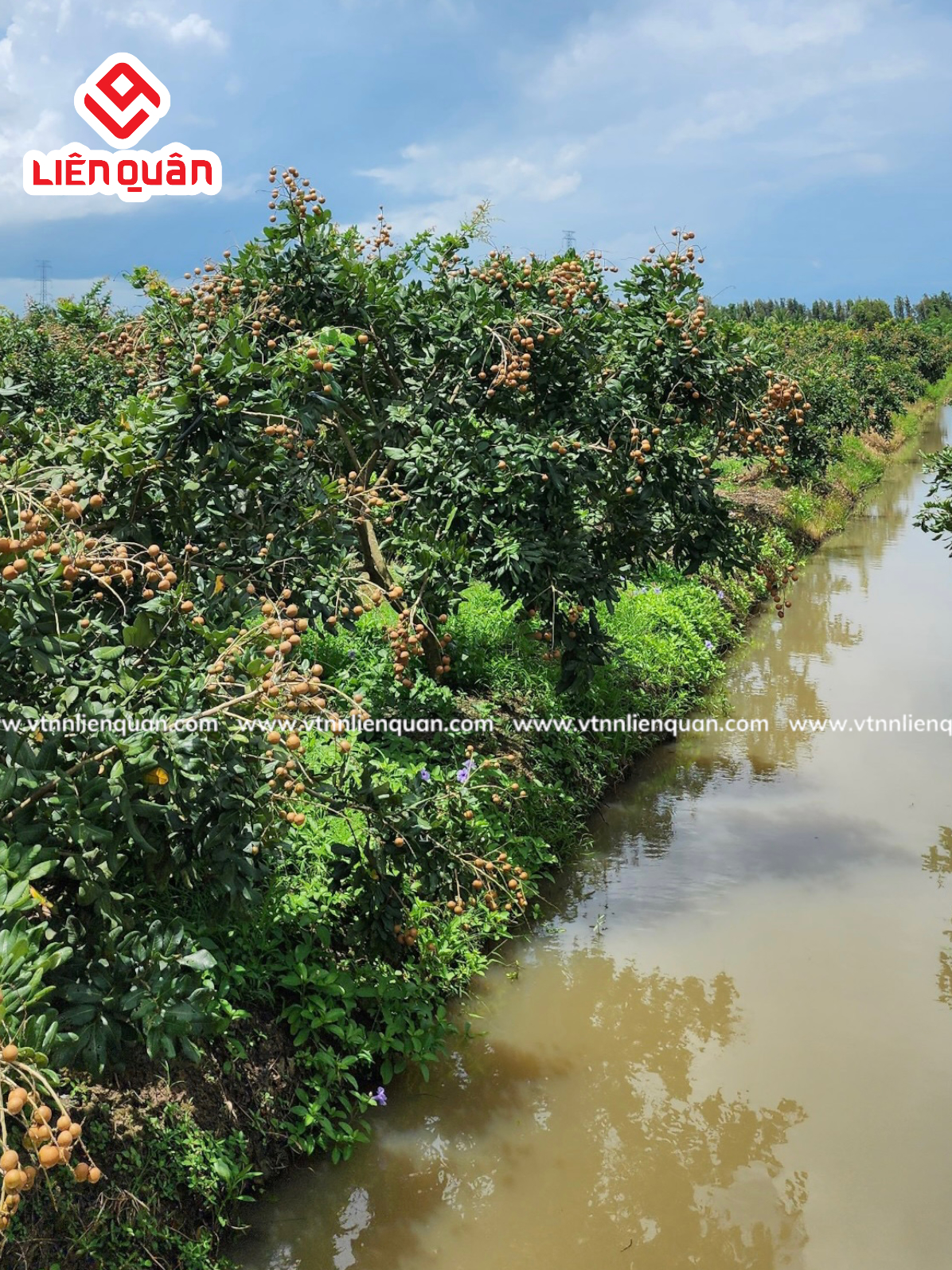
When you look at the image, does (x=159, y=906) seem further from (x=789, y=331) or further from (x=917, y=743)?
(x=789, y=331)

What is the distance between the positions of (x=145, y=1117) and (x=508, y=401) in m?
4.17

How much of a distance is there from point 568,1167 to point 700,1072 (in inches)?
32.7

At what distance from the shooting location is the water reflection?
349cm

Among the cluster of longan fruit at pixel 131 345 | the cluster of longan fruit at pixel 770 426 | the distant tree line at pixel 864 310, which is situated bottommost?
the cluster of longan fruit at pixel 770 426

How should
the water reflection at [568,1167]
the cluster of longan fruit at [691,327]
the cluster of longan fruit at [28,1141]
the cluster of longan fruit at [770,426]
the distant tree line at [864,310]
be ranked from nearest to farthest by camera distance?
the cluster of longan fruit at [28,1141] < the water reflection at [568,1167] < the cluster of longan fruit at [770,426] < the cluster of longan fruit at [691,327] < the distant tree line at [864,310]

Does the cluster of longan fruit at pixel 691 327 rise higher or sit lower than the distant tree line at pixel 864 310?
lower

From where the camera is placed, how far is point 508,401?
5988 mm

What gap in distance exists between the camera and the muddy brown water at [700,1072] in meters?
3.54

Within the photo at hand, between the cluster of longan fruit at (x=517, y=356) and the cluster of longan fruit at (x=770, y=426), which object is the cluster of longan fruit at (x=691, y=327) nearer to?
the cluster of longan fruit at (x=770, y=426)

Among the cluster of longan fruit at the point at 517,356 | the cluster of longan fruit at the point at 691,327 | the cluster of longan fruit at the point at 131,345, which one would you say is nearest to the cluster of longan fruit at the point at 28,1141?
the cluster of longan fruit at the point at 517,356

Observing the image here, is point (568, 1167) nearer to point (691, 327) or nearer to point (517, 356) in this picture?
point (517, 356)

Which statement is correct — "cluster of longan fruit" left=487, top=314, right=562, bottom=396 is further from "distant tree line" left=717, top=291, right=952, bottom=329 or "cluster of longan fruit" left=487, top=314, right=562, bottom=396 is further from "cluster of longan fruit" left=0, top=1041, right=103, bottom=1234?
"distant tree line" left=717, top=291, right=952, bottom=329

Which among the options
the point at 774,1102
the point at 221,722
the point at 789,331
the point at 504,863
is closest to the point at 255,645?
the point at 221,722

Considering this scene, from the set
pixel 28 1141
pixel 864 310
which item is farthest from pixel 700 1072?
pixel 864 310
